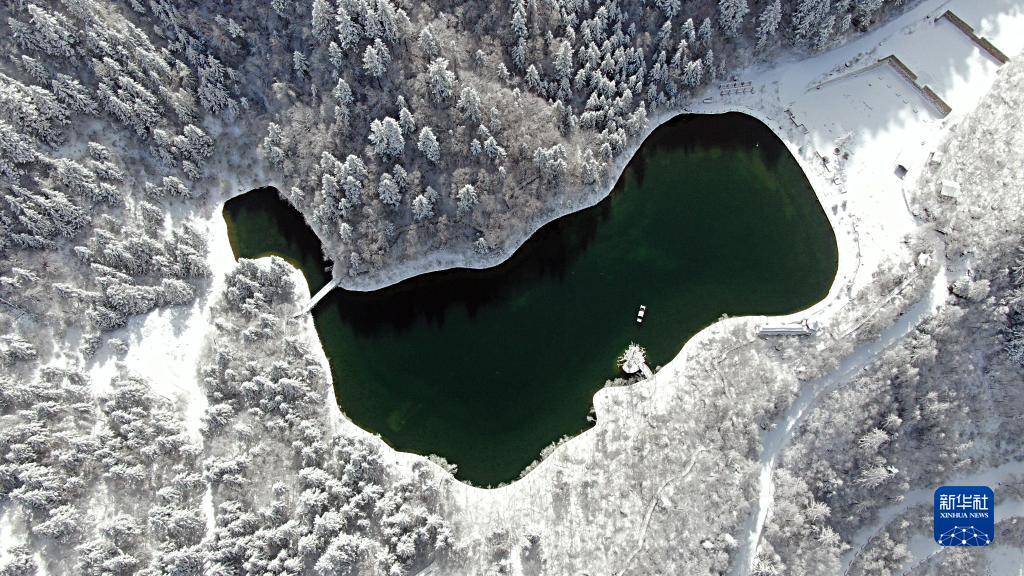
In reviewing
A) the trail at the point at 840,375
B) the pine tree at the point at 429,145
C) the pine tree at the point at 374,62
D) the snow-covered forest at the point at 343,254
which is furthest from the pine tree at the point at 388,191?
the trail at the point at 840,375

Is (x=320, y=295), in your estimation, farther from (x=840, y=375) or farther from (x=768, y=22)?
(x=768, y=22)

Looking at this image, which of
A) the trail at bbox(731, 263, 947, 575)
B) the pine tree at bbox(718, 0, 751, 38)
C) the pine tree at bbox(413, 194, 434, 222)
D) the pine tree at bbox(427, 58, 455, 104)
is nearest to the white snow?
the pine tree at bbox(718, 0, 751, 38)

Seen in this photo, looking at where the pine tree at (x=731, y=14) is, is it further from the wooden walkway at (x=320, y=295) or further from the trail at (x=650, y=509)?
Result: the wooden walkway at (x=320, y=295)

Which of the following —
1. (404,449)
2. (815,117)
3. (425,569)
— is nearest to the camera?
(425,569)

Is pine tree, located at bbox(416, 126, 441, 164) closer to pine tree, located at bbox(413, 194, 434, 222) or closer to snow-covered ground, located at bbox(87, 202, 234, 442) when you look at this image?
pine tree, located at bbox(413, 194, 434, 222)

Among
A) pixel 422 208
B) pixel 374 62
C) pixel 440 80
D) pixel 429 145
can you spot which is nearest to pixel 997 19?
pixel 440 80

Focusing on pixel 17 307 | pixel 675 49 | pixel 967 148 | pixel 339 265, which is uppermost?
pixel 675 49

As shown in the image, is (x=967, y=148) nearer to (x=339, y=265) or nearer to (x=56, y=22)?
(x=339, y=265)

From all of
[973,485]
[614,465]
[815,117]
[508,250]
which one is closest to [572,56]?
[508,250]

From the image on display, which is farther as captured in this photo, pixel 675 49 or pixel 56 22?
pixel 675 49
